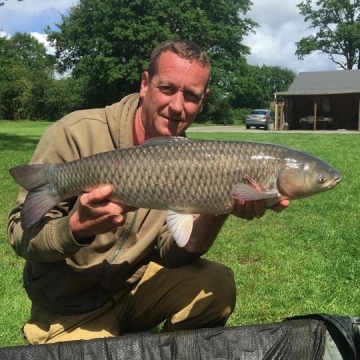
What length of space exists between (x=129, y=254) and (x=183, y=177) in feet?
1.91

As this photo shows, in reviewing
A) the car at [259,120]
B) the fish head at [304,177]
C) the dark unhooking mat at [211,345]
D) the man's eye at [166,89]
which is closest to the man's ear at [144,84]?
the man's eye at [166,89]

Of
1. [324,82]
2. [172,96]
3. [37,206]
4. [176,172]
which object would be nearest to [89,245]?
[37,206]

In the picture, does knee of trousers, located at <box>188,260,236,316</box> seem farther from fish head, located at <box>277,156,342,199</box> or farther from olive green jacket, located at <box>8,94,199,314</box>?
fish head, located at <box>277,156,342,199</box>

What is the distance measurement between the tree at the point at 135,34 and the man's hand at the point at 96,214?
35411 millimetres

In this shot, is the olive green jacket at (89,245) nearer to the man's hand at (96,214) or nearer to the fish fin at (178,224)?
the man's hand at (96,214)

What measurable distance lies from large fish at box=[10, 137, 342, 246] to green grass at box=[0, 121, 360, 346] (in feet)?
4.54

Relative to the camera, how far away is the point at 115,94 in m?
38.9

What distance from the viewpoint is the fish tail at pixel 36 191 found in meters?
1.81

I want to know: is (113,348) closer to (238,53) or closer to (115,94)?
(115,94)

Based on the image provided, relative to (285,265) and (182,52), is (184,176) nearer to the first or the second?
(182,52)

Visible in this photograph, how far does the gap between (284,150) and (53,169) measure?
777 millimetres

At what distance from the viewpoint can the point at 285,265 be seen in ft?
12.7

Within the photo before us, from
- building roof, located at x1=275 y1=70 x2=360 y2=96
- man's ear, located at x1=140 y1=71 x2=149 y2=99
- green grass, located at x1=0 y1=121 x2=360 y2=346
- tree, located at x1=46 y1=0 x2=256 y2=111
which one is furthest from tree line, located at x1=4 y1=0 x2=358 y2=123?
man's ear, located at x1=140 y1=71 x2=149 y2=99

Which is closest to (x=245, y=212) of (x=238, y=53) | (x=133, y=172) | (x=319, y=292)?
(x=133, y=172)
